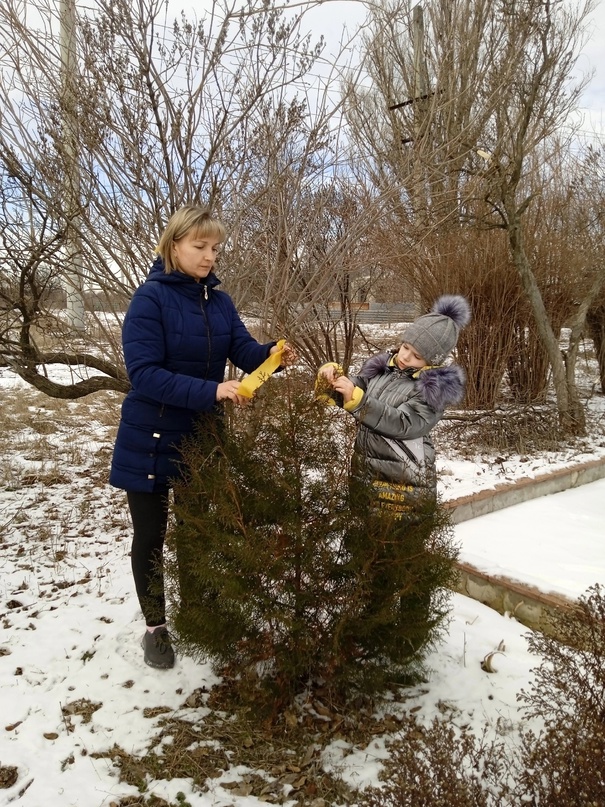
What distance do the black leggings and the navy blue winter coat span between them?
0.29ft

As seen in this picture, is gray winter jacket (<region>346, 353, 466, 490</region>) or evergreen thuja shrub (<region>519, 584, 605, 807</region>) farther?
gray winter jacket (<region>346, 353, 466, 490</region>)

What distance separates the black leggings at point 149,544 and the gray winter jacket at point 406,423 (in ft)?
2.85

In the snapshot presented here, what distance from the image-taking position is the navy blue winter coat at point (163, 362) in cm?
206

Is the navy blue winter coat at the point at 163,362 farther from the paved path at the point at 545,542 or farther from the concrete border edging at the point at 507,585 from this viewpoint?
the paved path at the point at 545,542

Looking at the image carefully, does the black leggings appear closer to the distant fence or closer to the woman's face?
the woman's face

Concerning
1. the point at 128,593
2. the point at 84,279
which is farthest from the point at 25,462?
the point at 128,593

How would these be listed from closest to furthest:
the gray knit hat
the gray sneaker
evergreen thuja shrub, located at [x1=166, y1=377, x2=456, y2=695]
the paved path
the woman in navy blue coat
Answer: evergreen thuja shrub, located at [x1=166, y1=377, x2=456, y2=695] < the woman in navy blue coat < the gray knit hat < the gray sneaker < the paved path

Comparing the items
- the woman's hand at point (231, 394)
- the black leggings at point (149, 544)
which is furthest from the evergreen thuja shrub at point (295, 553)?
the black leggings at point (149, 544)

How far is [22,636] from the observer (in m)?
2.82

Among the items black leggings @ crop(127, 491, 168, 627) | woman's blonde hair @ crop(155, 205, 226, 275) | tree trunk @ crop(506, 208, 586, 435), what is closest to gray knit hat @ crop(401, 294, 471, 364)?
woman's blonde hair @ crop(155, 205, 226, 275)

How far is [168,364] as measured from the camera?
2176mm

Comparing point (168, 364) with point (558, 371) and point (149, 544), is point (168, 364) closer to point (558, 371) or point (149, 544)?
point (149, 544)

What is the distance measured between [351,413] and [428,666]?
123cm

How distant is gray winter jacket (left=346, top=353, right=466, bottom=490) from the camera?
215cm
